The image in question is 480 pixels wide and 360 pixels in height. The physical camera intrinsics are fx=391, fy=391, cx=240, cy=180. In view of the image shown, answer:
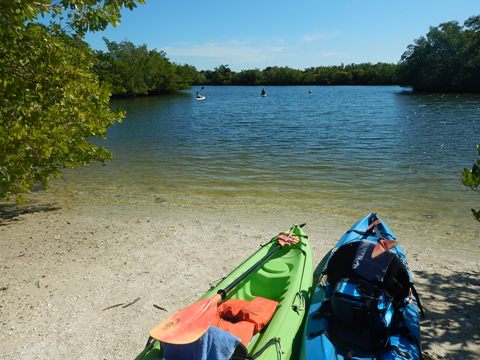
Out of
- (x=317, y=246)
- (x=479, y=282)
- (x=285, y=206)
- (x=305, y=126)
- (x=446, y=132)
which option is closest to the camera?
(x=479, y=282)

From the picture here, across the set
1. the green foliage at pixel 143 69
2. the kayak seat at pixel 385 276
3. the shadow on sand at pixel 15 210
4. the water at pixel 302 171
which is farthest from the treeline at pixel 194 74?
the kayak seat at pixel 385 276

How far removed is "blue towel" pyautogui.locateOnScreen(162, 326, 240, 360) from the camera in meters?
3.39

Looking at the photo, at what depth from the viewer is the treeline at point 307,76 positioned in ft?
368

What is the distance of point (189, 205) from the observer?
34.9ft

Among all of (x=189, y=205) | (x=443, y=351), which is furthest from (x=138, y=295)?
(x=189, y=205)

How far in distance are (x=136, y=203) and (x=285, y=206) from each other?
13.5ft

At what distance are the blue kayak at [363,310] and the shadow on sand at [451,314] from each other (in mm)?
416

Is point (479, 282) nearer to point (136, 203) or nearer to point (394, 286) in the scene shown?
point (394, 286)

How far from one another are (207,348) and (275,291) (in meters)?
1.97

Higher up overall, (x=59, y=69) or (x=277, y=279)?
(x=59, y=69)

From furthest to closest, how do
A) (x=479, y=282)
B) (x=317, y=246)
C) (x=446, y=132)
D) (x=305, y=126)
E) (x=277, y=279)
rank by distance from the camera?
(x=305, y=126)
(x=446, y=132)
(x=317, y=246)
(x=479, y=282)
(x=277, y=279)

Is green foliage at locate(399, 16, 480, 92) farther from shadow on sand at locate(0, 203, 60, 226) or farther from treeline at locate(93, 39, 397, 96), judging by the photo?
shadow on sand at locate(0, 203, 60, 226)

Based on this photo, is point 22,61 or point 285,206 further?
point 285,206

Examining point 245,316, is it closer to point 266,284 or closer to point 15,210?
point 266,284
